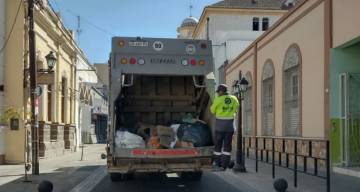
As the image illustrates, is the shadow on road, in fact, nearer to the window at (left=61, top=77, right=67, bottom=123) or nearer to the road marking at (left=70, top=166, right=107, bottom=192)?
the road marking at (left=70, top=166, right=107, bottom=192)

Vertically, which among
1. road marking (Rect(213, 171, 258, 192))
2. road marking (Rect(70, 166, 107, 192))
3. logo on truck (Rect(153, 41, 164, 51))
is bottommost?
road marking (Rect(213, 171, 258, 192))

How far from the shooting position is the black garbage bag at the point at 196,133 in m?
12.1

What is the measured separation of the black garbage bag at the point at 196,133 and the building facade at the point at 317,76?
4909 mm

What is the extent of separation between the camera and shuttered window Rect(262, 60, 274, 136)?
935 inches

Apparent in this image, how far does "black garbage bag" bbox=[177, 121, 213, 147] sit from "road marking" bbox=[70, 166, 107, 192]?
256cm

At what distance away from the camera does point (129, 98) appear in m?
13.5

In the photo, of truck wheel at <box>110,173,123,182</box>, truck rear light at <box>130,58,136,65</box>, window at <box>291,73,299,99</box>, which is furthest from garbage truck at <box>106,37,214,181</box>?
window at <box>291,73,299,99</box>

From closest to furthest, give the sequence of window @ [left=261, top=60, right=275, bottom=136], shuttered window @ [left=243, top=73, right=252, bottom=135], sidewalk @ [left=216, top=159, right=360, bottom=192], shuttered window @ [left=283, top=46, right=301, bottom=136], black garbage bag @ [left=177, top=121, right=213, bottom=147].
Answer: black garbage bag @ [left=177, top=121, right=213, bottom=147], sidewalk @ [left=216, top=159, right=360, bottom=192], shuttered window @ [left=283, top=46, right=301, bottom=136], window @ [left=261, top=60, right=275, bottom=136], shuttered window @ [left=243, top=73, right=252, bottom=135]

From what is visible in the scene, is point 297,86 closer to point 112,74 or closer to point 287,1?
point 112,74

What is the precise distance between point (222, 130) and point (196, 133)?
2.01ft

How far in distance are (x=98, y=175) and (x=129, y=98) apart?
3.82 m

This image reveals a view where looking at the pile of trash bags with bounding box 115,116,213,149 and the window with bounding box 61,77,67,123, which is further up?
the window with bounding box 61,77,67,123

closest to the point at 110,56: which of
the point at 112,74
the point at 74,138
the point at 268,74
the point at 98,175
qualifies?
the point at 112,74

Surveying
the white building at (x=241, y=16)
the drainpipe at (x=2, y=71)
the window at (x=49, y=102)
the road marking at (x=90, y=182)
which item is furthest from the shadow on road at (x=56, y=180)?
the white building at (x=241, y=16)
